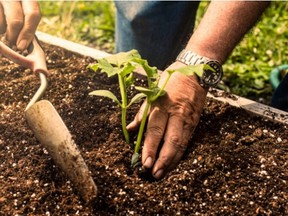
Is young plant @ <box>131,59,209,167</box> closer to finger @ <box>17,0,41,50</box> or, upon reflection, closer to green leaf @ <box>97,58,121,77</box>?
green leaf @ <box>97,58,121,77</box>

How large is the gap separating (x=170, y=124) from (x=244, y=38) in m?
1.55

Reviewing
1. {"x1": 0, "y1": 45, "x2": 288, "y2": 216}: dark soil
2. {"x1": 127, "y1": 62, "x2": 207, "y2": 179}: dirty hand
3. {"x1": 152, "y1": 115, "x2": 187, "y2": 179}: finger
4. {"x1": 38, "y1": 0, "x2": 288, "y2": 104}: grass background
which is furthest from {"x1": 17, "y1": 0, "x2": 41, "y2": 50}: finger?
{"x1": 38, "y1": 0, "x2": 288, "y2": 104}: grass background

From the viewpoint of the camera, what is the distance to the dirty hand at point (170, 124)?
1.38m

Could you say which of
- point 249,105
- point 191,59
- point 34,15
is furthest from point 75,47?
point 249,105

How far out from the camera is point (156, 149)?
1.40 metres

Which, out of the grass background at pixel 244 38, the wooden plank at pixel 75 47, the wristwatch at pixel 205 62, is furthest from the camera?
the grass background at pixel 244 38

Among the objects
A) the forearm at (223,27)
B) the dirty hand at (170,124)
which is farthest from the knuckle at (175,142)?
the forearm at (223,27)

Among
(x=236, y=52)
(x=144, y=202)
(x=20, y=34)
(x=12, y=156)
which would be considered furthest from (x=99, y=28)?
(x=144, y=202)

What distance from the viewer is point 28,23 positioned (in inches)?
63.7

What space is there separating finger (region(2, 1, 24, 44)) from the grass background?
47.5 inches

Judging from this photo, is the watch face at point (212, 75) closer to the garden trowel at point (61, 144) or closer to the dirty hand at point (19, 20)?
the garden trowel at point (61, 144)

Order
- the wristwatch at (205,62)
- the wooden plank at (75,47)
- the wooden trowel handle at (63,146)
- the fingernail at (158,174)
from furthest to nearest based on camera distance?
the wooden plank at (75,47) → the wristwatch at (205,62) → the fingernail at (158,174) → the wooden trowel handle at (63,146)

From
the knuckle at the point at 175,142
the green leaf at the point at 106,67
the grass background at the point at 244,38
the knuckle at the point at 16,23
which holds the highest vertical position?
the green leaf at the point at 106,67

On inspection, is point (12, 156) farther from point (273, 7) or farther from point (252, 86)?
point (273, 7)
